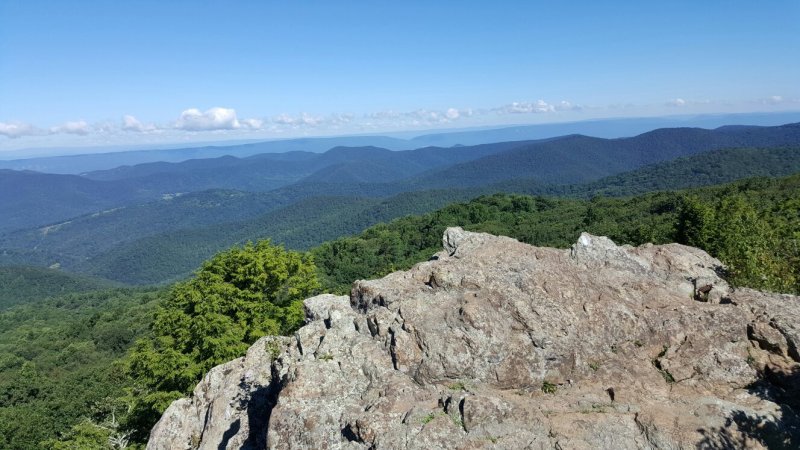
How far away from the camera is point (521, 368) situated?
1270cm

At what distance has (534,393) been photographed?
484 inches

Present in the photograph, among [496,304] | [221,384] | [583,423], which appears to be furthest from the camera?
[221,384]

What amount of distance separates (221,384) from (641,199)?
14018 cm

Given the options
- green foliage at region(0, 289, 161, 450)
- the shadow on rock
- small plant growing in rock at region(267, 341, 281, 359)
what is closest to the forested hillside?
green foliage at region(0, 289, 161, 450)

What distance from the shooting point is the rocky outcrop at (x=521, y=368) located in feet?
35.4

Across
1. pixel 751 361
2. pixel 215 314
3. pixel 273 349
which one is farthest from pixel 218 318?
pixel 751 361

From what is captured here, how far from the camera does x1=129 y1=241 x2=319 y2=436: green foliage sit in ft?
80.5

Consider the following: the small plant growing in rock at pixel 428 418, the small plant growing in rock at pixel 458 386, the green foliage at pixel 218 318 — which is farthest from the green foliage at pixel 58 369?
the small plant growing in rock at pixel 428 418

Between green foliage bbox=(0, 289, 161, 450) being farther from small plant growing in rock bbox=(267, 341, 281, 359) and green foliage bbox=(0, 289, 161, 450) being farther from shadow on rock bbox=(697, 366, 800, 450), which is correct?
shadow on rock bbox=(697, 366, 800, 450)

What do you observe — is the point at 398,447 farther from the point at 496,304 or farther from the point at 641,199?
the point at 641,199

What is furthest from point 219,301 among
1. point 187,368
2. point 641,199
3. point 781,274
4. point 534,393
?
point 641,199

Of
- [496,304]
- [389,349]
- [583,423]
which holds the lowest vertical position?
[583,423]

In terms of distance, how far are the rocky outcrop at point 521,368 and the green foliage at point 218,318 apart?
325 inches

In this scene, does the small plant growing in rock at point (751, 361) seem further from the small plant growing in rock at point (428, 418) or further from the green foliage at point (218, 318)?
the green foliage at point (218, 318)
